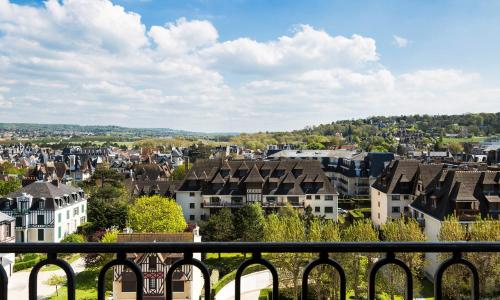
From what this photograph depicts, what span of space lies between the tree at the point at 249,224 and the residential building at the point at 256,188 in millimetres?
7476

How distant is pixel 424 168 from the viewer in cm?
4016

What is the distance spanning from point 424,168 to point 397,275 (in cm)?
2045

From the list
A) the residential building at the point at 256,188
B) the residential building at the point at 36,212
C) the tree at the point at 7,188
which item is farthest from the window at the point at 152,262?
the tree at the point at 7,188

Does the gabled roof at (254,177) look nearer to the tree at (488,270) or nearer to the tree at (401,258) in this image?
the tree at (401,258)

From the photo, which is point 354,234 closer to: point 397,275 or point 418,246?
point 397,275

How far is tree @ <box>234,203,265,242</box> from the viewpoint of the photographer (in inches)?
1335

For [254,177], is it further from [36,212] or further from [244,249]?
[244,249]

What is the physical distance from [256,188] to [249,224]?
9.95m

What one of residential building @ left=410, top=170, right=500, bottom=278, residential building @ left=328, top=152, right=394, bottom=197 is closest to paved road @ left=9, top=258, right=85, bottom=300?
residential building @ left=410, top=170, right=500, bottom=278

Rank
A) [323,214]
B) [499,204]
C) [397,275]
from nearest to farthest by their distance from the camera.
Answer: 1. [397,275]
2. [499,204]
3. [323,214]

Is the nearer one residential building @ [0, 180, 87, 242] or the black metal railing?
the black metal railing

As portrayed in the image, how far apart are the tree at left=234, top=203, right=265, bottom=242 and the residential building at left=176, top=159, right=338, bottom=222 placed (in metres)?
7.48

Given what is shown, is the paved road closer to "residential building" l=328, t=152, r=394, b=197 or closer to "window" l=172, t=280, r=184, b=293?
"window" l=172, t=280, r=184, b=293

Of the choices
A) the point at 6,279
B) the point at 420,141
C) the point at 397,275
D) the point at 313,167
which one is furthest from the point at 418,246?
the point at 420,141
